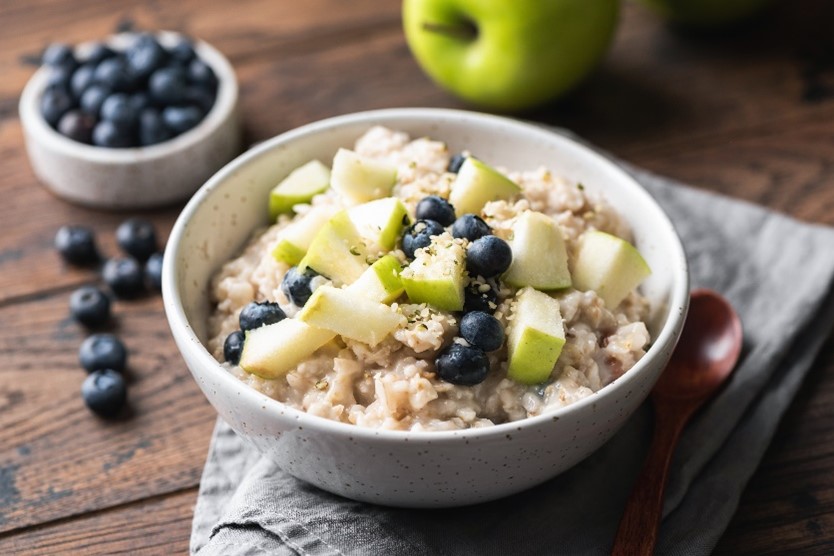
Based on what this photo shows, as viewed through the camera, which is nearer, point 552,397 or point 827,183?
point 552,397

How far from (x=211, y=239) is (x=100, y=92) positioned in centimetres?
100

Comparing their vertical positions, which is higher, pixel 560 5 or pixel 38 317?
pixel 560 5

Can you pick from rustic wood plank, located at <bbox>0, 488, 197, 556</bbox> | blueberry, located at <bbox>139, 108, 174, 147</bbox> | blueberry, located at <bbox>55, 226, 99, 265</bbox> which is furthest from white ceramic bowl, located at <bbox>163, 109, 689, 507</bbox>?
blueberry, located at <bbox>139, 108, 174, 147</bbox>

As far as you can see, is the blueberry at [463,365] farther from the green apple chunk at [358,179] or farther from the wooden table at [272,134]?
the wooden table at [272,134]

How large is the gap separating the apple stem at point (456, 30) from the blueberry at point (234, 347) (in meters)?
1.38

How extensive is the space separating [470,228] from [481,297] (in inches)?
5.3

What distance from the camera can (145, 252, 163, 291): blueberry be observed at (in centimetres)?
234

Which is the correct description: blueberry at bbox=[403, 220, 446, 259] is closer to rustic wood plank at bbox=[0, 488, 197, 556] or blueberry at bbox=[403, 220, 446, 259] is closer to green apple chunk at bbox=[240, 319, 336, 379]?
green apple chunk at bbox=[240, 319, 336, 379]

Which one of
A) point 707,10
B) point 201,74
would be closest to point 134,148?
point 201,74

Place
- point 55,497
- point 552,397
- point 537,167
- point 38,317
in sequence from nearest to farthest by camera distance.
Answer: point 552,397 < point 55,497 < point 537,167 < point 38,317

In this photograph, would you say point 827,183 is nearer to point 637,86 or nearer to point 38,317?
point 637,86

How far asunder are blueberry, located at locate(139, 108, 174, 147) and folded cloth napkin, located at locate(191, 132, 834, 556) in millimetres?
1010

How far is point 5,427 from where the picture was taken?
2002 mm

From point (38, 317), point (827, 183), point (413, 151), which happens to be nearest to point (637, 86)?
point (827, 183)
